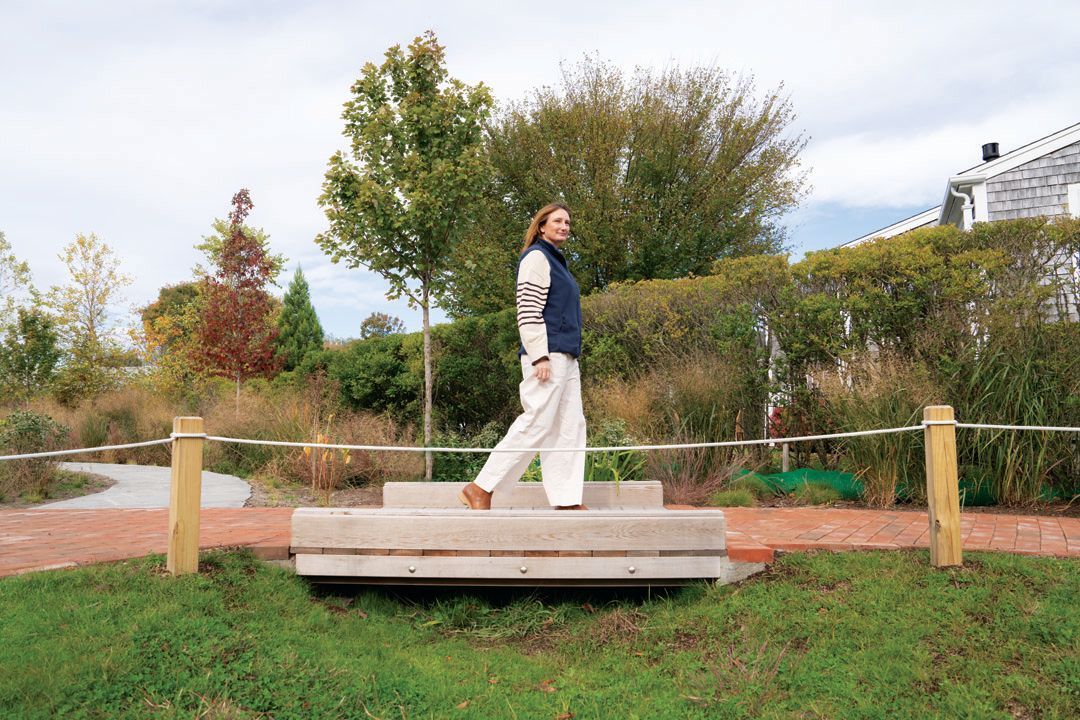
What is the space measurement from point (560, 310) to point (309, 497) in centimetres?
460

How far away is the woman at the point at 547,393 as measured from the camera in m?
4.37

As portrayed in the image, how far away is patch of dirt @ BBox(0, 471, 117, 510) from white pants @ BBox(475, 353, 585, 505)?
5.52m

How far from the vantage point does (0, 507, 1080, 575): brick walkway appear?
4.08 meters

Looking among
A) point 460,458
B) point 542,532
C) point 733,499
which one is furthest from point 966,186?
point 542,532

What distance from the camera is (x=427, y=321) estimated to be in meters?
9.04

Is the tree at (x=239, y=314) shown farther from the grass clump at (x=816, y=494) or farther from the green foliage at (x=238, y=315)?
the grass clump at (x=816, y=494)

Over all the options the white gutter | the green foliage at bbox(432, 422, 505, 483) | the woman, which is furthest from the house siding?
the woman

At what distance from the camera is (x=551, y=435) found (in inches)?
177

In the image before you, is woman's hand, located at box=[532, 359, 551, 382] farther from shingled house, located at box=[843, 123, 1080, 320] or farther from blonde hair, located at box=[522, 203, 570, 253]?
shingled house, located at box=[843, 123, 1080, 320]

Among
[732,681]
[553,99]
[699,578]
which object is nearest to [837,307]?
[699,578]

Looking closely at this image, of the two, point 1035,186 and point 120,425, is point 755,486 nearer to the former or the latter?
point 1035,186

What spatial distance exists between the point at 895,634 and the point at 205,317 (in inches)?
523

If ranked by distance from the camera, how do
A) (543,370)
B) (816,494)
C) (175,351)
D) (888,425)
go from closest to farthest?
(543,370), (888,425), (816,494), (175,351)

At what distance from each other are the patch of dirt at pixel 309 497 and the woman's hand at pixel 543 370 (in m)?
3.65
